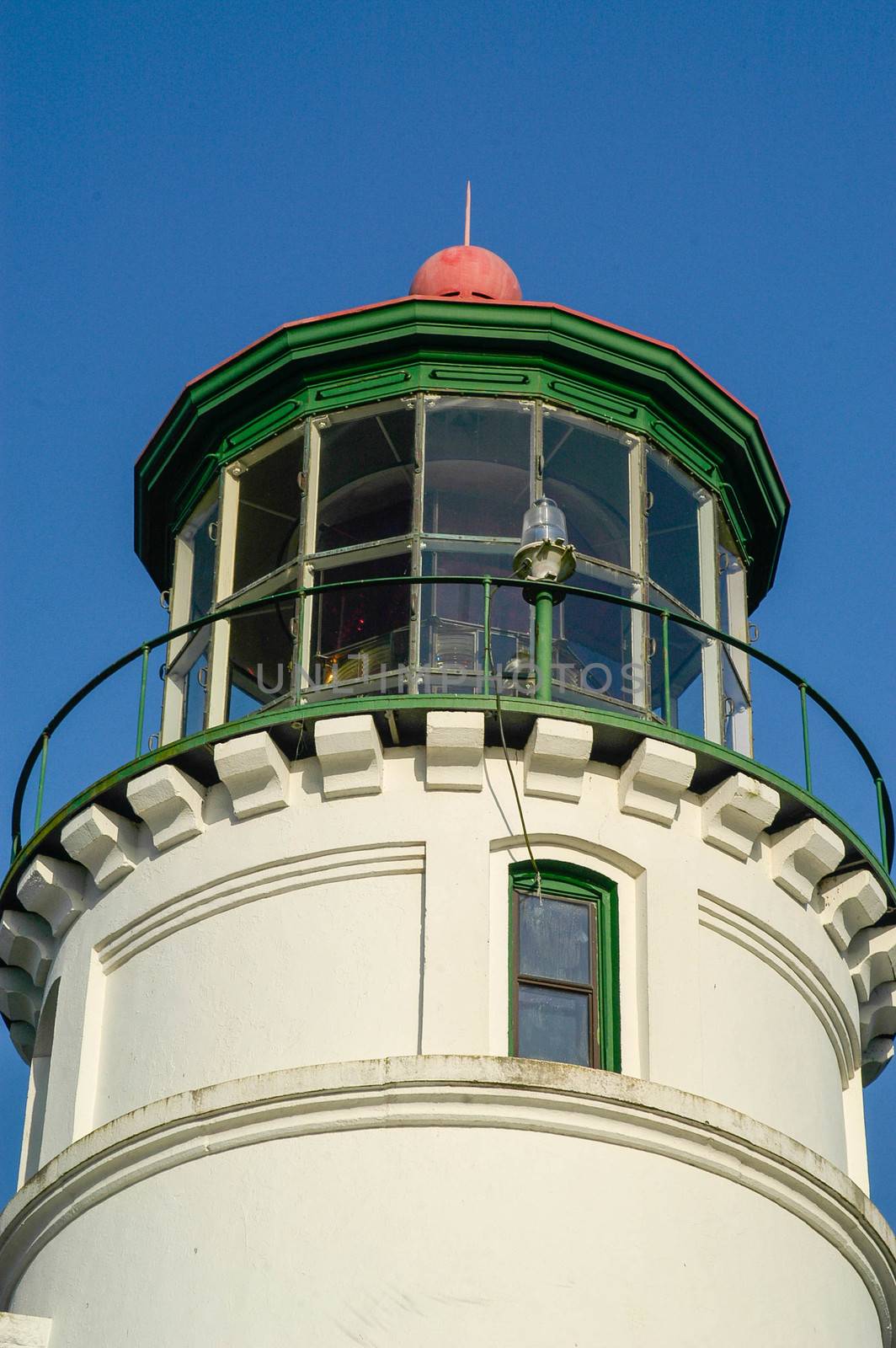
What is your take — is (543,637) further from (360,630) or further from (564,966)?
(564,966)

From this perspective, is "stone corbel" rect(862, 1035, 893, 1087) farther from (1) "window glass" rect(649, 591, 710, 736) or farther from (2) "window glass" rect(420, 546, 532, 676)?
(2) "window glass" rect(420, 546, 532, 676)

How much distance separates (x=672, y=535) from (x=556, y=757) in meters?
3.93

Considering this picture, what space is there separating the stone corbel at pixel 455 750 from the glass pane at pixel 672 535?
136 inches

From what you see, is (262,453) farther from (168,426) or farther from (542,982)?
(542,982)

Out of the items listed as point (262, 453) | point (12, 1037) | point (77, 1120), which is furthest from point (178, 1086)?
point (262, 453)

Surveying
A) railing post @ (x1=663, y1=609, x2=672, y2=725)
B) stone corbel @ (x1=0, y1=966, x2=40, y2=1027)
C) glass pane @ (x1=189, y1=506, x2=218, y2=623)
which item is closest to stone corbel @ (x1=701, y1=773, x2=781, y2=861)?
railing post @ (x1=663, y1=609, x2=672, y2=725)

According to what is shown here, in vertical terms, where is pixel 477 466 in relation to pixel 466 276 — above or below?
below

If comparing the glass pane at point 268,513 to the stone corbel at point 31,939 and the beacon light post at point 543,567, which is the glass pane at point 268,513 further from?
the stone corbel at point 31,939

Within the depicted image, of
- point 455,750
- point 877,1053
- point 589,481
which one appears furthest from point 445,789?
point 877,1053

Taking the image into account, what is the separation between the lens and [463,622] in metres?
21.1

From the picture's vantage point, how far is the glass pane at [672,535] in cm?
2242

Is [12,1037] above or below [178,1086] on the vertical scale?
above

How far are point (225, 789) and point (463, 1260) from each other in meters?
4.63

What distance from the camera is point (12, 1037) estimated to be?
2216 centimetres
